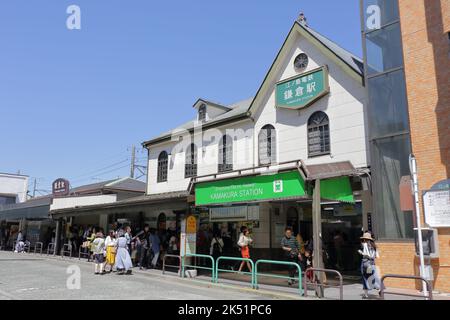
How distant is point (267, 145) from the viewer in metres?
18.2

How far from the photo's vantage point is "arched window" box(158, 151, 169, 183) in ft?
78.4

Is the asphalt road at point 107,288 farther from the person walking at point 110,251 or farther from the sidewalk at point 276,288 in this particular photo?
the person walking at point 110,251

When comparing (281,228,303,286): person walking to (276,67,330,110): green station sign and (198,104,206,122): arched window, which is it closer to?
(276,67,330,110): green station sign

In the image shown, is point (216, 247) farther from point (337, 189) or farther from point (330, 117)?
point (330, 117)

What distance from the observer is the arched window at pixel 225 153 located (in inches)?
781

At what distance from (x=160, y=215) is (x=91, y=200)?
6.04m

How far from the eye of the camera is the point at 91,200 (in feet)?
87.6

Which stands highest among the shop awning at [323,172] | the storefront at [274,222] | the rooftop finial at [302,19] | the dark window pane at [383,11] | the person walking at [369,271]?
the rooftop finial at [302,19]

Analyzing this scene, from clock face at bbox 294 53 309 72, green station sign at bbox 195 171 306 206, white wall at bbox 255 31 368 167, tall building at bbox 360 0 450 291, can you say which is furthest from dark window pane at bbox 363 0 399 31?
green station sign at bbox 195 171 306 206

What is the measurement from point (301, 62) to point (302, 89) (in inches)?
52.5

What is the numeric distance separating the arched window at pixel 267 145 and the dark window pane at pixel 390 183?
5.29 metres

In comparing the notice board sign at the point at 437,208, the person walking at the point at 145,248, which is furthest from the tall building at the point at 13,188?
the notice board sign at the point at 437,208
